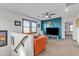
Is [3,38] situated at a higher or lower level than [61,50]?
higher

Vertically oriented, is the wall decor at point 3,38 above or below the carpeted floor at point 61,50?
above

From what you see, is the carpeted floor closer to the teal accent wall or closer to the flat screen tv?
the flat screen tv

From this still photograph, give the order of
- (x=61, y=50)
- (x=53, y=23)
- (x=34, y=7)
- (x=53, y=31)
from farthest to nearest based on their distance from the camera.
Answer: (x=53, y=23) < (x=53, y=31) < (x=61, y=50) < (x=34, y=7)

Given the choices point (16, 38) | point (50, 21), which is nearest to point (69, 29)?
point (50, 21)

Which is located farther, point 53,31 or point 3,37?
point 53,31

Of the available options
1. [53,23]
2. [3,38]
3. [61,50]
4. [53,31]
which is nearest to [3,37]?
[3,38]

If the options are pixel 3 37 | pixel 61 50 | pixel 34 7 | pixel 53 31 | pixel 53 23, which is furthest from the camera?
pixel 53 23

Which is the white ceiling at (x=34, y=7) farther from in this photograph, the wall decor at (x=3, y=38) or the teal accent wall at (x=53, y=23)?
the teal accent wall at (x=53, y=23)

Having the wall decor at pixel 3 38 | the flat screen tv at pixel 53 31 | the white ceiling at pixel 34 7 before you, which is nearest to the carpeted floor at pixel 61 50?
the wall decor at pixel 3 38

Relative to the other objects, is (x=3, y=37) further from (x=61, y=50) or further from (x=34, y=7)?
(x=61, y=50)

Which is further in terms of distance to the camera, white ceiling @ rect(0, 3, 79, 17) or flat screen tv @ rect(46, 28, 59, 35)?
flat screen tv @ rect(46, 28, 59, 35)

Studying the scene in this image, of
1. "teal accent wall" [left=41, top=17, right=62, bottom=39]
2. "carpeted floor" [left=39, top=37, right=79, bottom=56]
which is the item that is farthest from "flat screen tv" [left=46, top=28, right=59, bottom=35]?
"carpeted floor" [left=39, top=37, right=79, bottom=56]

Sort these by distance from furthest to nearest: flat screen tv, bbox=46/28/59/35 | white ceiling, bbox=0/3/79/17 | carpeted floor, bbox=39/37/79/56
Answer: flat screen tv, bbox=46/28/59/35
carpeted floor, bbox=39/37/79/56
white ceiling, bbox=0/3/79/17

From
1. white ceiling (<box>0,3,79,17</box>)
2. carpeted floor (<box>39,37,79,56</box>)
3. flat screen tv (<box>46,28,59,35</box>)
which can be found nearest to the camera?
white ceiling (<box>0,3,79,17</box>)
